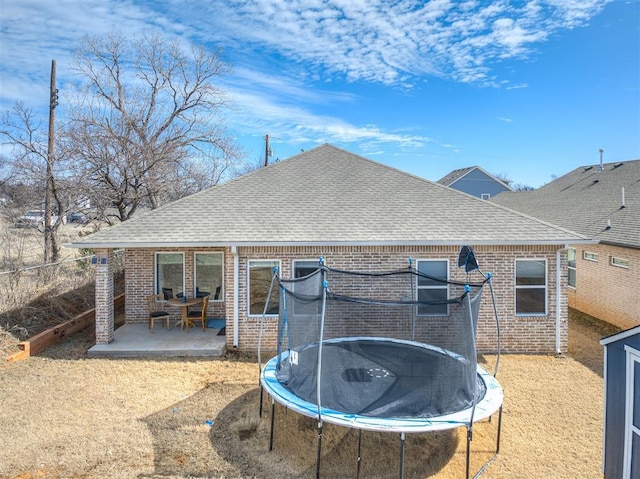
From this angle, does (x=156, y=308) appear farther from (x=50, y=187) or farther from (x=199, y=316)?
(x=50, y=187)

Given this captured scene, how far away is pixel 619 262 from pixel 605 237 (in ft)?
2.97

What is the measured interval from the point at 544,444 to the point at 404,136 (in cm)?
2147

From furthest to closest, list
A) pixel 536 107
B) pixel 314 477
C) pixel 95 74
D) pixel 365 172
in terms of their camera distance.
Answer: pixel 95 74
pixel 536 107
pixel 365 172
pixel 314 477

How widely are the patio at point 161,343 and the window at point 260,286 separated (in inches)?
46.1

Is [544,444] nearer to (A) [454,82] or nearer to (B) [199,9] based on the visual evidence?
(B) [199,9]

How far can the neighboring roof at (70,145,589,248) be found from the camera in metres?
9.05

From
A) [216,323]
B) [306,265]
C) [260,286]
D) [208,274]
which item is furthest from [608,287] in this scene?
[208,274]

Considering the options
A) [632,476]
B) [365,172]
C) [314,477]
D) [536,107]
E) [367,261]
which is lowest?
[314,477]

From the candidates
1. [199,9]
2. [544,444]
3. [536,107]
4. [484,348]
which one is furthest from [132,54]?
[544,444]

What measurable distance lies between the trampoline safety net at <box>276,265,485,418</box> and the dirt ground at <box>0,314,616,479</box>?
0.75 meters

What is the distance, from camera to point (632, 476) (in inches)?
156

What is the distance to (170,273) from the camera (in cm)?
1103

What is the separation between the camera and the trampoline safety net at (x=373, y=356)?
5.27m

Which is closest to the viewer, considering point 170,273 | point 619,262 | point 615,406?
point 615,406
